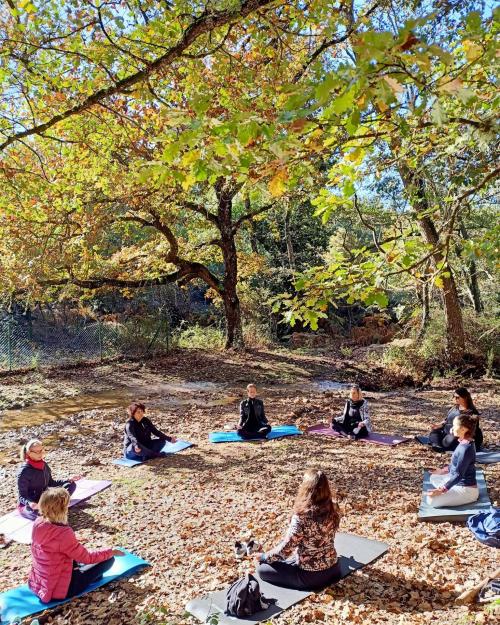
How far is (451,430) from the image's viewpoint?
7.60 m

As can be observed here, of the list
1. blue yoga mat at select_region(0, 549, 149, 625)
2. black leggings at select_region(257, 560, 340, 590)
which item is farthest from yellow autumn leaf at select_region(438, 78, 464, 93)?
blue yoga mat at select_region(0, 549, 149, 625)

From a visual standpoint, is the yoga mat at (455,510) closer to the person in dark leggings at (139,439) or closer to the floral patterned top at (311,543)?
the floral patterned top at (311,543)

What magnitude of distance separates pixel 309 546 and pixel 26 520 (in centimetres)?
376

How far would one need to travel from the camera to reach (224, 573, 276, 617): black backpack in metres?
4.00

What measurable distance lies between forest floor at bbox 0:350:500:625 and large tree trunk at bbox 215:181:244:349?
5247 mm

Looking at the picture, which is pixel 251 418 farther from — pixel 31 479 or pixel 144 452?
pixel 31 479

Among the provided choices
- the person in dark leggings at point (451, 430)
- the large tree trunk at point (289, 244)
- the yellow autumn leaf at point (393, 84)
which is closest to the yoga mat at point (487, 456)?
the person in dark leggings at point (451, 430)

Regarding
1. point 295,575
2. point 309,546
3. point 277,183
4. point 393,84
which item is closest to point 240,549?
point 295,575

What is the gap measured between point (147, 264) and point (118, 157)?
5.38 metres

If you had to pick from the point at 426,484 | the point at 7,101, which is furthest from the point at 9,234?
the point at 426,484

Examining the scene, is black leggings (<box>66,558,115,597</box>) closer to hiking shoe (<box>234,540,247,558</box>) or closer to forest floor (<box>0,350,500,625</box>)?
forest floor (<box>0,350,500,625</box>)

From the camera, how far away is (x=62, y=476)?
7.98 metres

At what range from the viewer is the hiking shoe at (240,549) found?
16.4 feet

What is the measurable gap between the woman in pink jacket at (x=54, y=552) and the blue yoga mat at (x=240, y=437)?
4.97 m
